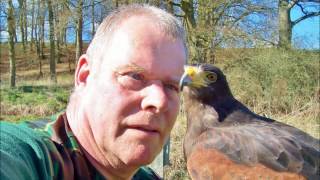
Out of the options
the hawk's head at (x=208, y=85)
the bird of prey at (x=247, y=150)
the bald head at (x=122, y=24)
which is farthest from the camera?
the hawk's head at (x=208, y=85)

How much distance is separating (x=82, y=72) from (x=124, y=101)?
290 mm

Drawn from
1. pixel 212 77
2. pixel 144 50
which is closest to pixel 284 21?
pixel 212 77

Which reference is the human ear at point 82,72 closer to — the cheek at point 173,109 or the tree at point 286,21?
the cheek at point 173,109

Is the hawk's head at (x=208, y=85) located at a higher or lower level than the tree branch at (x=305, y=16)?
lower

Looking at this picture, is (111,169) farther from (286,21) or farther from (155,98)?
(286,21)

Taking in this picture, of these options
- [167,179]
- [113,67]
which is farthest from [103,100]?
[167,179]

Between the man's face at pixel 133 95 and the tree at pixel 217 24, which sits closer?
the man's face at pixel 133 95

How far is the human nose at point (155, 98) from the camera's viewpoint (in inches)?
78.7

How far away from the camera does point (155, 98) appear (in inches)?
79.2

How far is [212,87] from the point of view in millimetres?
6180

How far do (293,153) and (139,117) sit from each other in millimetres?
3491

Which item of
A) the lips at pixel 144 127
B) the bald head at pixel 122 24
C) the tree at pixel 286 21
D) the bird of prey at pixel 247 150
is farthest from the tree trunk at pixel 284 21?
the lips at pixel 144 127

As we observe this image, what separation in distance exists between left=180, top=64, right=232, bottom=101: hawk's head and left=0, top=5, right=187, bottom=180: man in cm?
391

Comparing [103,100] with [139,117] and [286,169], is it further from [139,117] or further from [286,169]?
[286,169]
